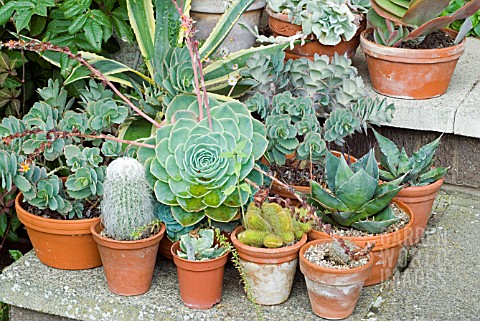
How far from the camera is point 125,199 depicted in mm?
2721

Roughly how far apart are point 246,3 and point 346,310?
1.40m

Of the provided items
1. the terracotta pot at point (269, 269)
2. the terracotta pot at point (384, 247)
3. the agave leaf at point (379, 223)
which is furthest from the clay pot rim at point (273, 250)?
the agave leaf at point (379, 223)

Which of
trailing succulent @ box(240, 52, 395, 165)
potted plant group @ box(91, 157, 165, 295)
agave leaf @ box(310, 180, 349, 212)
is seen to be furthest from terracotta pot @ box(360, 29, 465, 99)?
potted plant group @ box(91, 157, 165, 295)

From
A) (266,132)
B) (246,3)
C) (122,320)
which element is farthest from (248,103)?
(122,320)

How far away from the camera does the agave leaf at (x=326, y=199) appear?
9.29 ft

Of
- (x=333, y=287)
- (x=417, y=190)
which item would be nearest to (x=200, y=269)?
(x=333, y=287)

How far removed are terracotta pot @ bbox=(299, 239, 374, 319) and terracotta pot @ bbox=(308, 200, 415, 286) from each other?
0.10 metres

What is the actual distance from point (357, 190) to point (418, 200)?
1.45ft

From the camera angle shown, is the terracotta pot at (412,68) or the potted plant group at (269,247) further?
the terracotta pot at (412,68)

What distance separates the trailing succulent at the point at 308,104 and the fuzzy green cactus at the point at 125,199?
0.57 meters

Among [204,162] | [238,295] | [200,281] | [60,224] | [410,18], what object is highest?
[410,18]

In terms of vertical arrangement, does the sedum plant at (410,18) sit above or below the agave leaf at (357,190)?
above

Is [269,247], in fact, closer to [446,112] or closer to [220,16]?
[446,112]

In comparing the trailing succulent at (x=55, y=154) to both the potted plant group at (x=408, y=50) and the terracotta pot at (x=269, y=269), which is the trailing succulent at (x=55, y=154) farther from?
the potted plant group at (x=408, y=50)
